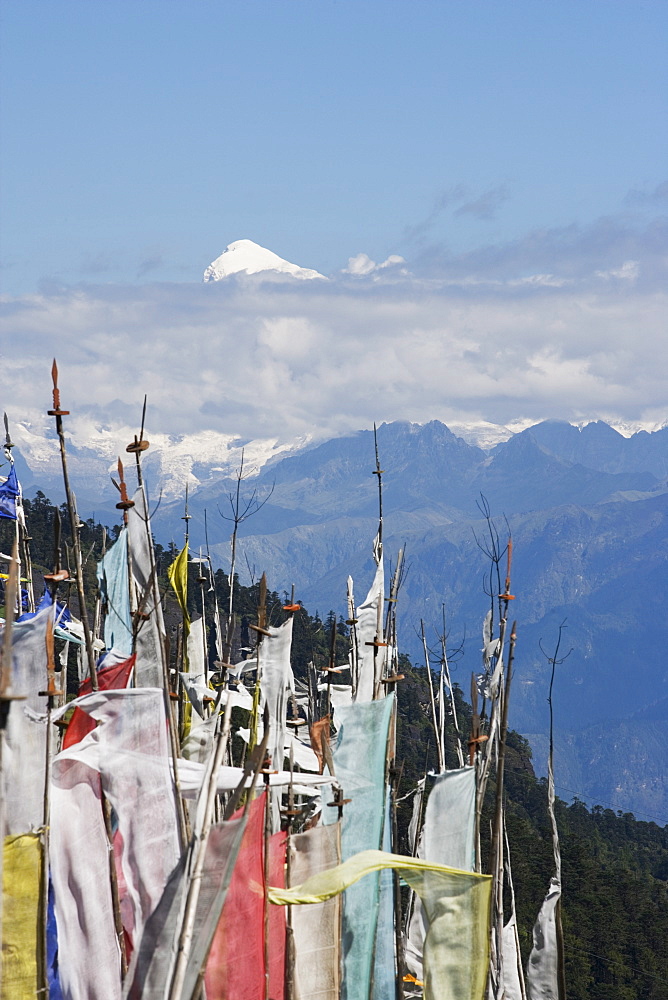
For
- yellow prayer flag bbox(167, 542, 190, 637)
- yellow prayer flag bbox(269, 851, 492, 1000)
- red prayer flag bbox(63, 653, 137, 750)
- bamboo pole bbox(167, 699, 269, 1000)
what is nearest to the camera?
bamboo pole bbox(167, 699, 269, 1000)

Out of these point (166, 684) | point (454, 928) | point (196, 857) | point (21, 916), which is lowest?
point (454, 928)

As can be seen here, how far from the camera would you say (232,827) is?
33.3 feet

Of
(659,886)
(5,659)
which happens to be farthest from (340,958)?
(659,886)

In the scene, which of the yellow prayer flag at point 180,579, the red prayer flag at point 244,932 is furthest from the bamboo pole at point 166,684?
the yellow prayer flag at point 180,579

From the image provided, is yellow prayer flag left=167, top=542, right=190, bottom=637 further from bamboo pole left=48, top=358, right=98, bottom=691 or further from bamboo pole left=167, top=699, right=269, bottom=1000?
bamboo pole left=167, top=699, right=269, bottom=1000

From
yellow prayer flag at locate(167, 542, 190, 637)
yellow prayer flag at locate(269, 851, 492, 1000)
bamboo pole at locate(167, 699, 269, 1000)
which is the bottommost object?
yellow prayer flag at locate(269, 851, 492, 1000)

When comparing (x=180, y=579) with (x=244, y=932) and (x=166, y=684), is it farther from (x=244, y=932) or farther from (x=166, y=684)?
(x=244, y=932)

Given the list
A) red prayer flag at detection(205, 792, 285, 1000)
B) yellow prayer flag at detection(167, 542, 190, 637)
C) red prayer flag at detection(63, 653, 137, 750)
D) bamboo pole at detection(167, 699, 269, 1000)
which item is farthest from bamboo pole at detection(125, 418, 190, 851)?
yellow prayer flag at detection(167, 542, 190, 637)

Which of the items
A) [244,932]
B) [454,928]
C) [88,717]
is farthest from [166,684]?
[454,928]

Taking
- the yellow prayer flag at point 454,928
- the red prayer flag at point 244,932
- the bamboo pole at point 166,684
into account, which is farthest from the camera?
the yellow prayer flag at point 454,928

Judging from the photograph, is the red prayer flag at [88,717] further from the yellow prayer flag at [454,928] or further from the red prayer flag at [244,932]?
the yellow prayer flag at [454,928]

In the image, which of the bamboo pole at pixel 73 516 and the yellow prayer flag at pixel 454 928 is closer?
the bamboo pole at pixel 73 516

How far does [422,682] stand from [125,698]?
95205 mm

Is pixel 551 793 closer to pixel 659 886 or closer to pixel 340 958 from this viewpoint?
pixel 340 958
